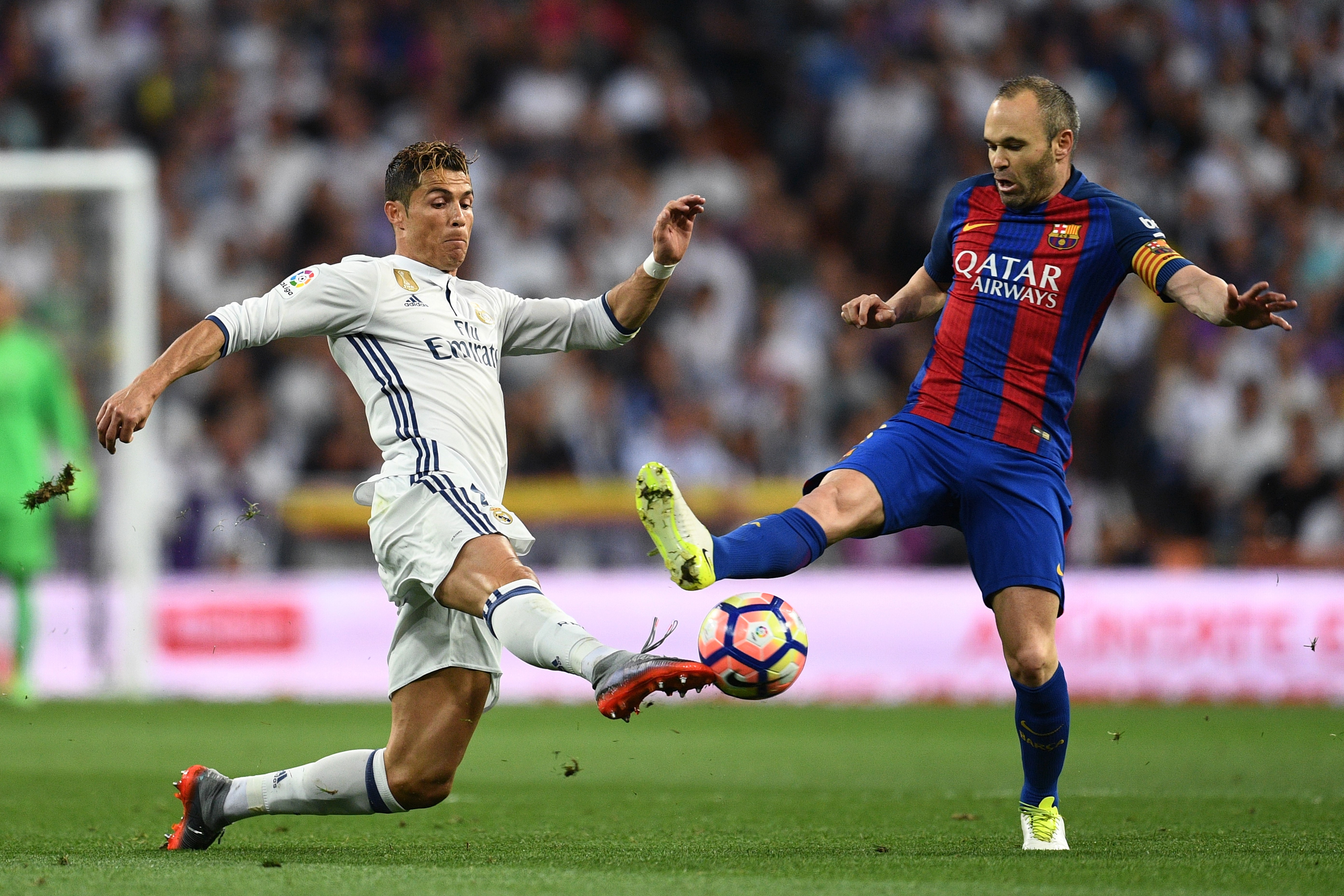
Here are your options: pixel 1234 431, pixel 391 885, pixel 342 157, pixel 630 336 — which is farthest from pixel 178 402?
pixel 391 885

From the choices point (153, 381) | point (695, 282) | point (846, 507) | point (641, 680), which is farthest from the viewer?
point (695, 282)

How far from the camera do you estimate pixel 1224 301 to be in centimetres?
488

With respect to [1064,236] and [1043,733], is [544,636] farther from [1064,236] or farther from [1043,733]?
[1064,236]

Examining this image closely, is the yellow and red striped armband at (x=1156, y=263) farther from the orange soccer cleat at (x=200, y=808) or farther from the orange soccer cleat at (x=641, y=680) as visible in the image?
the orange soccer cleat at (x=200, y=808)

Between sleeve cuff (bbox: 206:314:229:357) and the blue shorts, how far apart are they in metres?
1.86

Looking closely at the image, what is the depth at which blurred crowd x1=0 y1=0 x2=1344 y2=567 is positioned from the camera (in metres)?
13.0

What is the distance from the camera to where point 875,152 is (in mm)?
15633

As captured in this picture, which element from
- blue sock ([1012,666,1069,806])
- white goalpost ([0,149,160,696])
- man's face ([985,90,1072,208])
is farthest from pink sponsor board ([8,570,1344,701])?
man's face ([985,90,1072,208])

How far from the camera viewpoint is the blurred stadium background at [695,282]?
12.1 meters

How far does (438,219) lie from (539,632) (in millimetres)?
1578

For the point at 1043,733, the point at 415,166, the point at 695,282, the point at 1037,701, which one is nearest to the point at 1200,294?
the point at 1037,701

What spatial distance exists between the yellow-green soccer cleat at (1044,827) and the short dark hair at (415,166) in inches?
A: 109

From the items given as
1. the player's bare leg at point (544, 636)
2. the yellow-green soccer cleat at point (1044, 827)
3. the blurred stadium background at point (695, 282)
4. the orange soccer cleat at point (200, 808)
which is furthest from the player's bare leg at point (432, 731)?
the blurred stadium background at point (695, 282)

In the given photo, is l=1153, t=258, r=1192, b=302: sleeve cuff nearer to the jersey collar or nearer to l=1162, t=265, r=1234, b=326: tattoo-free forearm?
l=1162, t=265, r=1234, b=326: tattoo-free forearm
